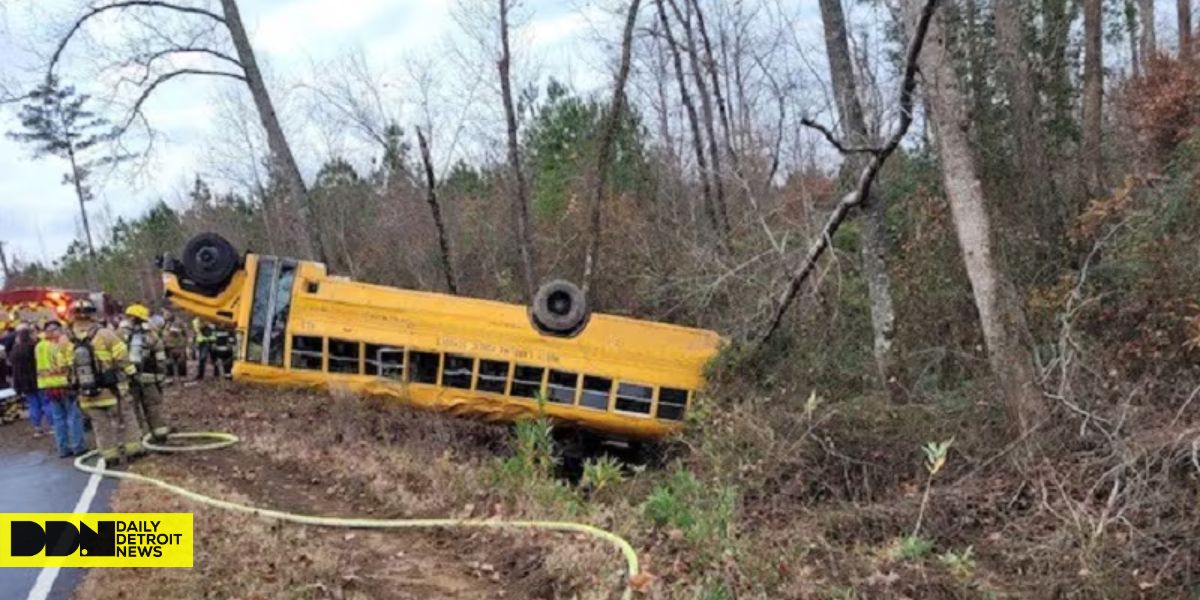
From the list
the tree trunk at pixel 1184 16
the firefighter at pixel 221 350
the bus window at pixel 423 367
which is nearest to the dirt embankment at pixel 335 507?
the bus window at pixel 423 367

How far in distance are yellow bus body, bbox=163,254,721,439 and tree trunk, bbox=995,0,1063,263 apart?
4302mm

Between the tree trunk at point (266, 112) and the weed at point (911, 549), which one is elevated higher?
the tree trunk at point (266, 112)

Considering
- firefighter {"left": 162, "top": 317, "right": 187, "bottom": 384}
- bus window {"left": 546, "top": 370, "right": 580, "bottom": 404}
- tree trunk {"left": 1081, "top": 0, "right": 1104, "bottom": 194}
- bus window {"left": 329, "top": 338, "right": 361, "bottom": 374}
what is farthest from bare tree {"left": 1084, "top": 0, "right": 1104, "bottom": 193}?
firefighter {"left": 162, "top": 317, "right": 187, "bottom": 384}

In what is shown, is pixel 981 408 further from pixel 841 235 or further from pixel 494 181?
pixel 494 181

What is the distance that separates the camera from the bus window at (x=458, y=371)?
12602mm

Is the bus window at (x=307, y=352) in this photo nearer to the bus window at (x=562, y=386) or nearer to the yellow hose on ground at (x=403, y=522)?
the bus window at (x=562, y=386)

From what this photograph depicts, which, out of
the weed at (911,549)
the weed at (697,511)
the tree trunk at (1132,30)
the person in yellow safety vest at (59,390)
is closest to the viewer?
the weed at (911,549)

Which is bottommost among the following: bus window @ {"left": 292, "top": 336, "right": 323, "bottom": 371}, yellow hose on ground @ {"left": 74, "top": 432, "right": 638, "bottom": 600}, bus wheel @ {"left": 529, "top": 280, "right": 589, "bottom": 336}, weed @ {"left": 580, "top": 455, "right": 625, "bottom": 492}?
weed @ {"left": 580, "top": 455, "right": 625, "bottom": 492}

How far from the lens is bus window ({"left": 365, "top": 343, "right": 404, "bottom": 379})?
41.5ft

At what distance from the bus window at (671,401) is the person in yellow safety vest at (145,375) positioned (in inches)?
241

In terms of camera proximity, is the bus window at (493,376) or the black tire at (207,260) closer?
the bus window at (493,376)

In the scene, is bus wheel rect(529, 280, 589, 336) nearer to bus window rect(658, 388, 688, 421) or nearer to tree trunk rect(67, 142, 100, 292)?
bus window rect(658, 388, 688, 421)

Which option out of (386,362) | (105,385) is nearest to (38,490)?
(105,385)

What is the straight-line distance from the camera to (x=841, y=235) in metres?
17.0
